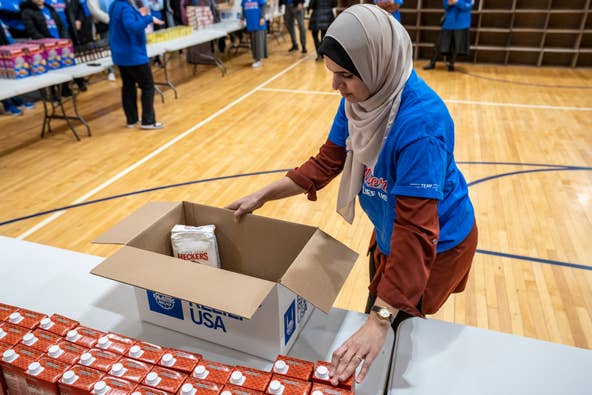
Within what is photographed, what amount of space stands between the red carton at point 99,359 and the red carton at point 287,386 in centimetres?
38

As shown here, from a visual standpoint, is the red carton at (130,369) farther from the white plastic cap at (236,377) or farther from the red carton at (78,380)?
the white plastic cap at (236,377)

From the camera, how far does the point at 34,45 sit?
197 inches

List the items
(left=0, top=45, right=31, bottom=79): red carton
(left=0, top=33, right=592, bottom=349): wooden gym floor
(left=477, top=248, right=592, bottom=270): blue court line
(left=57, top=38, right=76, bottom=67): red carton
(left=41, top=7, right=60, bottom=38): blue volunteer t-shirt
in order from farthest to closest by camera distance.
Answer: (left=41, top=7, right=60, bottom=38): blue volunteer t-shirt
(left=57, top=38, right=76, bottom=67): red carton
(left=0, top=45, right=31, bottom=79): red carton
(left=477, top=248, right=592, bottom=270): blue court line
(left=0, top=33, right=592, bottom=349): wooden gym floor

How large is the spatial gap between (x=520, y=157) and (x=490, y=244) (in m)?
1.76

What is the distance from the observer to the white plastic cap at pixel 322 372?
3.34ft

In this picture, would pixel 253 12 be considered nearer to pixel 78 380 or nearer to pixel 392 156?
pixel 392 156

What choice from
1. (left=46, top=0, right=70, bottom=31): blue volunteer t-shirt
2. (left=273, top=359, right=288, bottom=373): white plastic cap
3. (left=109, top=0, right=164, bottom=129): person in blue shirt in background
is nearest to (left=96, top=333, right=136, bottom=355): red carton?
(left=273, top=359, right=288, bottom=373): white plastic cap

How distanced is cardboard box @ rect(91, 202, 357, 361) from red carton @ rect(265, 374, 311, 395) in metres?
0.16

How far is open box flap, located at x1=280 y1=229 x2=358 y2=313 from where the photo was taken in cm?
114

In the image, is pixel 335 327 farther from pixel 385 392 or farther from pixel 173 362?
pixel 173 362

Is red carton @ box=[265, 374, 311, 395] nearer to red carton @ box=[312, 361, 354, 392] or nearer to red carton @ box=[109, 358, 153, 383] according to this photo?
red carton @ box=[312, 361, 354, 392]

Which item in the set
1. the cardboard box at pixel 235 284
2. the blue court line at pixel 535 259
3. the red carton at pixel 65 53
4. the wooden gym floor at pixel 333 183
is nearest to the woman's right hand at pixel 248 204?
the cardboard box at pixel 235 284

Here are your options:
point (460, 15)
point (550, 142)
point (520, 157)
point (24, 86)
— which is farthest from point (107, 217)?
point (460, 15)

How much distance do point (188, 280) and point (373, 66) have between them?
0.72 metres
